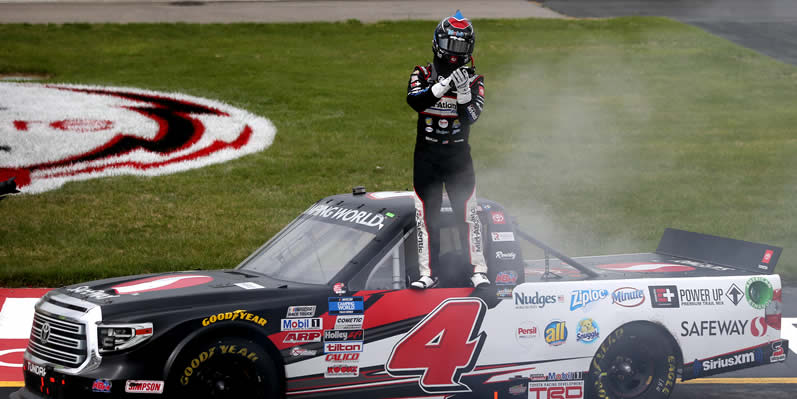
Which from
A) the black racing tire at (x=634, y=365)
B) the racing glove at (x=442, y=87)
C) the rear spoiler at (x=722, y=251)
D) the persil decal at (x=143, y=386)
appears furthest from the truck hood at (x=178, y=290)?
the rear spoiler at (x=722, y=251)

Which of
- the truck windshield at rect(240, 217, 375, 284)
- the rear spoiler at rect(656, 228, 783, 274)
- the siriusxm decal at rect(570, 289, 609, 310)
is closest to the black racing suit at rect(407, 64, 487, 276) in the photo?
the truck windshield at rect(240, 217, 375, 284)

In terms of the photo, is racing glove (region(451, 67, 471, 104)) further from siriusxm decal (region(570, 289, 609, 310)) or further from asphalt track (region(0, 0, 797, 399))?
asphalt track (region(0, 0, 797, 399))

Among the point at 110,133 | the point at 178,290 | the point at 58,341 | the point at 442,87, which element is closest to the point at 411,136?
the point at 110,133

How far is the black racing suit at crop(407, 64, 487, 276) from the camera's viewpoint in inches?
266

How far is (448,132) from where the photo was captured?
684 cm

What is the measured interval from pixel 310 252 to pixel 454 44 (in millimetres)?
1749

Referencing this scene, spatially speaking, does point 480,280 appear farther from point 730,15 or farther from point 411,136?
point 730,15

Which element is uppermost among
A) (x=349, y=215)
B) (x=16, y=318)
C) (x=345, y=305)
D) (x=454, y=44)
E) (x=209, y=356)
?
(x=454, y=44)

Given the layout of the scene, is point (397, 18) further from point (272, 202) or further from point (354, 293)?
point (354, 293)

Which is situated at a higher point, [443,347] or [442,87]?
[442,87]

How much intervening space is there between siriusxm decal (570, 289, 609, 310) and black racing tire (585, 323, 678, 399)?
28cm

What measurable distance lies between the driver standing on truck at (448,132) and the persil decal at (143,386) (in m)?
2.01

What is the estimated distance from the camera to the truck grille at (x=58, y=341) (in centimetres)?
576

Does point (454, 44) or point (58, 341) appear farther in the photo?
point (454, 44)
